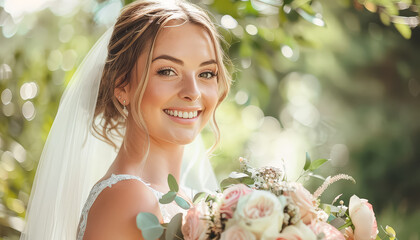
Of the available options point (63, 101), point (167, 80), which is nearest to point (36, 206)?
point (63, 101)

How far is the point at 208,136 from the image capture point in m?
3.55

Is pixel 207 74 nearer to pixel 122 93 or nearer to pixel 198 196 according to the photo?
pixel 122 93

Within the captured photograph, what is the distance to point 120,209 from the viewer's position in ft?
6.07

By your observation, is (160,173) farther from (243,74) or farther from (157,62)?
(243,74)

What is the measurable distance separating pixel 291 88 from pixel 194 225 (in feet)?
12.2

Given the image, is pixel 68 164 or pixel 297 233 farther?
pixel 68 164

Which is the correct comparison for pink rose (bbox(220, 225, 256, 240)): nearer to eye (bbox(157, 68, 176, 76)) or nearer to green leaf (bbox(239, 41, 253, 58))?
eye (bbox(157, 68, 176, 76))

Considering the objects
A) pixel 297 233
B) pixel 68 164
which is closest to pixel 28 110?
pixel 68 164

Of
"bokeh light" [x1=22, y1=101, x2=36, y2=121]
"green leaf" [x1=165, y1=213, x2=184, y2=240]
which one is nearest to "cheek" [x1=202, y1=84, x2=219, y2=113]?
"green leaf" [x1=165, y1=213, x2=184, y2=240]

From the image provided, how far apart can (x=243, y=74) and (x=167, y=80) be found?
160cm

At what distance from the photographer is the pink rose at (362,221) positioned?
1846mm

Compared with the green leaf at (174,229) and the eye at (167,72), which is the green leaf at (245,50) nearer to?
the eye at (167,72)

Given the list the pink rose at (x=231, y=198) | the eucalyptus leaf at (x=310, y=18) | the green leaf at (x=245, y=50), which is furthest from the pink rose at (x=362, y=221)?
the green leaf at (x=245, y=50)

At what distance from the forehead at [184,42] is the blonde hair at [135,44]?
0.02 m
